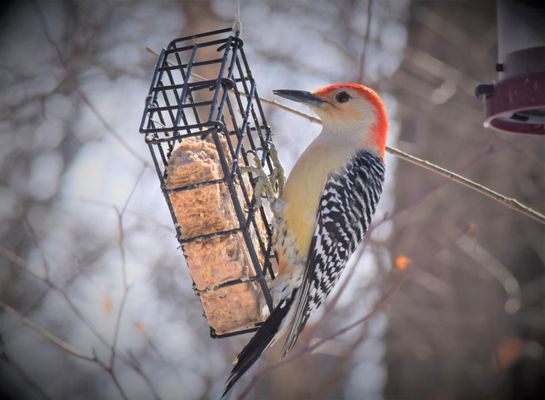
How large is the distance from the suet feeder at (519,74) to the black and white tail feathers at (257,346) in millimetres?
1738

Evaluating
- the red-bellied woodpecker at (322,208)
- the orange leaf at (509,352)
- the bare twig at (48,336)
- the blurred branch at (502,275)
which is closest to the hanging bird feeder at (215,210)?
the red-bellied woodpecker at (322,208)

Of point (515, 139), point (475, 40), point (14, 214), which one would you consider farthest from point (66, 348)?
point (475, 40)

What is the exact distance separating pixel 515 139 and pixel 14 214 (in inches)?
227

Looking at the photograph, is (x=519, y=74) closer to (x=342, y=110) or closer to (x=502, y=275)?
(x=342, y=110)

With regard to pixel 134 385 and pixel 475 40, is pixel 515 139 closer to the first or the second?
pixel 475 40

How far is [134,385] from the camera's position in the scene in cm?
778

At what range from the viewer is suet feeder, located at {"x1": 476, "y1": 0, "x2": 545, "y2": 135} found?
4.23 metres

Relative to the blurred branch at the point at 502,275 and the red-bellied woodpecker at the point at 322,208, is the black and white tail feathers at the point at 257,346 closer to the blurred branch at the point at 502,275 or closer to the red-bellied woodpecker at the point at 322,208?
the red-bellied woodpecker at the point at 322,208

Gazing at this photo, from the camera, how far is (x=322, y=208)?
4.39 m

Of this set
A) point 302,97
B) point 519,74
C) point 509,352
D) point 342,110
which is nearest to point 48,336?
point 302,97

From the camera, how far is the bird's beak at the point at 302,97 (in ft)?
14.4

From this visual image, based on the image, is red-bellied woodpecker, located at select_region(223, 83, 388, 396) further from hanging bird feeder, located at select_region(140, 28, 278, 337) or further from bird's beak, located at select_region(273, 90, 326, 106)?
hanging bird feeder, located at select_region(140, 28, 278, 337)

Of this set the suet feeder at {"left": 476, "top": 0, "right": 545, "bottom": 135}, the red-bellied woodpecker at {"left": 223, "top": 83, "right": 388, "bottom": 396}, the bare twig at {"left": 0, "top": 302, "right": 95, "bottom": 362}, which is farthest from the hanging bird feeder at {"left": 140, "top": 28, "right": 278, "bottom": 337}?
the suet feeder at {"left": 476, "top": 0, "right": 545, "bottom": 135}

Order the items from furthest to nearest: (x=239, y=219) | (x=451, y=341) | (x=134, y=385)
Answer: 1. (x=451, y=341)
2. (x=134, y=385)
3. (x=239, y=219)
